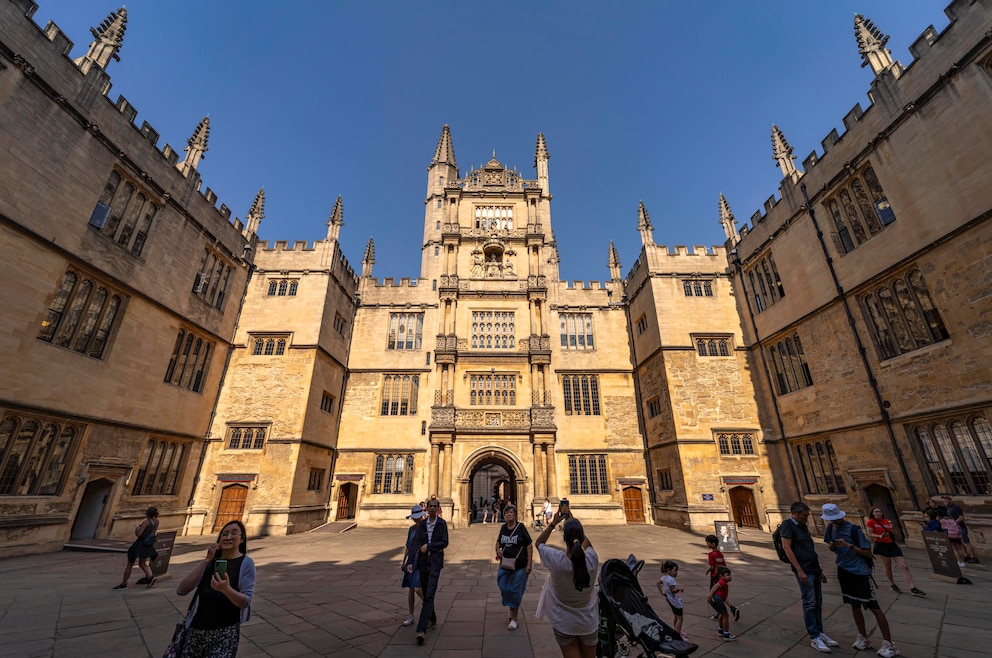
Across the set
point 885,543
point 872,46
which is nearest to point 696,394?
point 885,543

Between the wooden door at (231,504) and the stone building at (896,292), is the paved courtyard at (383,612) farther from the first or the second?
the wooden door at (231,504)

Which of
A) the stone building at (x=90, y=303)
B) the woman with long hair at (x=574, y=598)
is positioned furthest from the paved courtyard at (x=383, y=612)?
the stone building at (x=90, y=303)

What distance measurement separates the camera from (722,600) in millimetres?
6008

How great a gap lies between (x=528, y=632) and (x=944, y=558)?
9762 millimetres

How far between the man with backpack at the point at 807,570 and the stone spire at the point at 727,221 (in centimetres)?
2184

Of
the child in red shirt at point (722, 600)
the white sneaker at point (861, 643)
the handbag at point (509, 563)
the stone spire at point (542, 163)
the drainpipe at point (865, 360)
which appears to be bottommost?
the white sneaker at point (861, 643)

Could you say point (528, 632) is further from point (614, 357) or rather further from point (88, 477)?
point (614, 357)

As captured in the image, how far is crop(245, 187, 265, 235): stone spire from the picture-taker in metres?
23.7

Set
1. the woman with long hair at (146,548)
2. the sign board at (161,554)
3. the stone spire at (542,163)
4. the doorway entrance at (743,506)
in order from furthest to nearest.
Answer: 1. the stone spire at (542,163)
2. the doorway entrance at (743,506)
3. the sign board at (161,554)
4. the woman with long hair at (146,548)

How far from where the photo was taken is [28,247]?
12.0m

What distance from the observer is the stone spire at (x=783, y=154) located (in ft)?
62.8

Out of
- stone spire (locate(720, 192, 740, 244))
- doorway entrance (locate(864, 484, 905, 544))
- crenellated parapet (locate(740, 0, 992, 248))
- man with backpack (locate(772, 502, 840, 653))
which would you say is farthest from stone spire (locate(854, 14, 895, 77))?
man with backpack (locate(772, 502, 840, 653))

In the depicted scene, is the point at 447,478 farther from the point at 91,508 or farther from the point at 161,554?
the point at 91,508

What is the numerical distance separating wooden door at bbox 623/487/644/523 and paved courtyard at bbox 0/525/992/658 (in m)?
10.8
